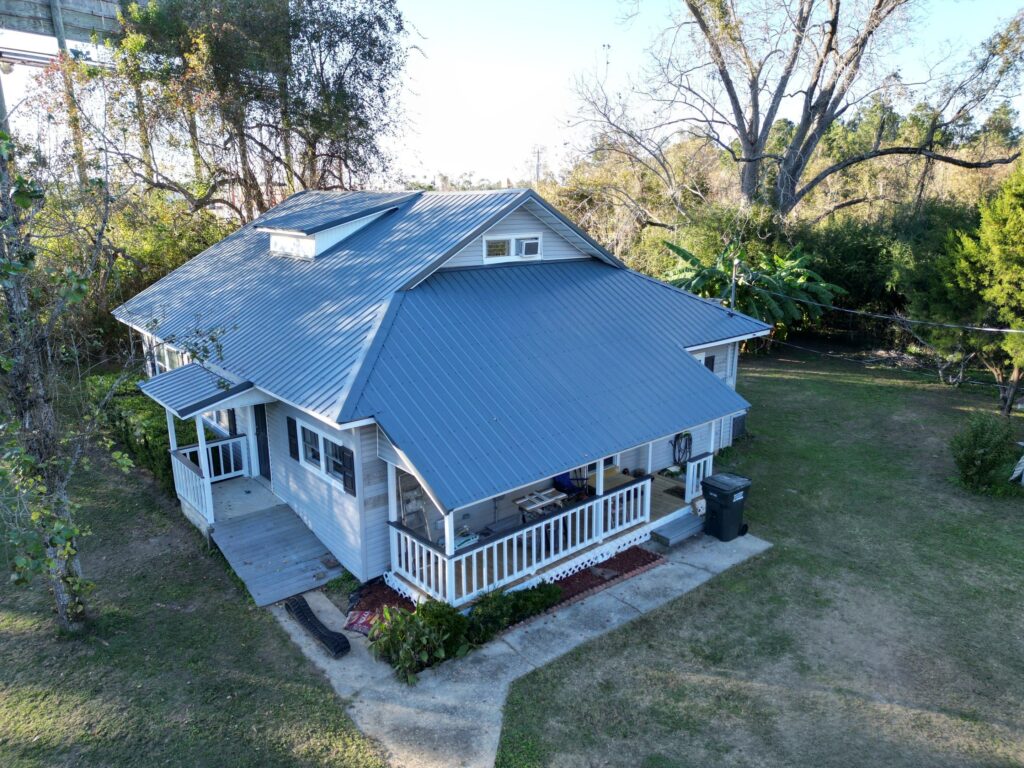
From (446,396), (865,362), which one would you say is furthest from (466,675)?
(865,362)

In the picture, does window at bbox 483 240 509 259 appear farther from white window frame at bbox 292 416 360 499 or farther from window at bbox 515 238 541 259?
white window frame at bbox 292 416 360 499

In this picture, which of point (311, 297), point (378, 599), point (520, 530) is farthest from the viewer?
point (311, 297)

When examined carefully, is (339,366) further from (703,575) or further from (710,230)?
(710,230)

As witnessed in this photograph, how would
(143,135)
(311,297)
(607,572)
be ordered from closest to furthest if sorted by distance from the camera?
(607,572) < (311,297) < (143,135)

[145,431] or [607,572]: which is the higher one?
[145,431]

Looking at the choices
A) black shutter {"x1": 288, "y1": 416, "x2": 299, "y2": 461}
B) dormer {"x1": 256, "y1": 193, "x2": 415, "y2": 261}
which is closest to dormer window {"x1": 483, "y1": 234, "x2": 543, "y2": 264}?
dormer {"x1": 256, "y1": 193, "x2": 415, "y2": 261}

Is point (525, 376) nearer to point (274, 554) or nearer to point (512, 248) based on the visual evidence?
point (512, 248)

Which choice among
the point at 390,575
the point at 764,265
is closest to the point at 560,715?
the point at 390,575

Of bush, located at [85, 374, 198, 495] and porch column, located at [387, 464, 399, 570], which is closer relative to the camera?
porch column, located at [387, 464, 399, 570]
